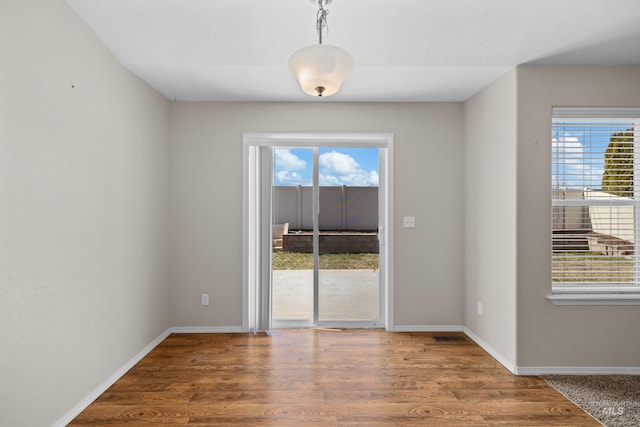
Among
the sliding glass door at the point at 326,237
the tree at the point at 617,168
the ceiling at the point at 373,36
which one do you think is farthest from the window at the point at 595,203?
the sliding glass door at the point at 326,237

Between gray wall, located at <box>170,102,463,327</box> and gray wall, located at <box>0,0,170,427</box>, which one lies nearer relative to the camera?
gray wall, located at <box>0,0,170,427</box>

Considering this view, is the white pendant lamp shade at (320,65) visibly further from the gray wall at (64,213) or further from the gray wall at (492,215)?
the gray wall at (492,215)

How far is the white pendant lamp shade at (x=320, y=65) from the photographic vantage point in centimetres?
166

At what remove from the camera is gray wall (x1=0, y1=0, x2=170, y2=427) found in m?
1.80

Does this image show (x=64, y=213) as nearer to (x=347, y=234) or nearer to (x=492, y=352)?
(x=347, y=234)

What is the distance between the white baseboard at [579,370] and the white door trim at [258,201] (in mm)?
1320

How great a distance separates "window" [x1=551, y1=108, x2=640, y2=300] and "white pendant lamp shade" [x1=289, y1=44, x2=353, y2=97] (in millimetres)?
2164

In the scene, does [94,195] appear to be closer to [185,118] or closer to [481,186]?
[185,118]

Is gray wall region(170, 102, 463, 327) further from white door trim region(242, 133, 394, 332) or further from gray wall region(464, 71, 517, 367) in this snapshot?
gray wall region(464, 71, 517, 367)

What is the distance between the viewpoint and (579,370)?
9.34ft

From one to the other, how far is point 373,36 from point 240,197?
203 centimetres

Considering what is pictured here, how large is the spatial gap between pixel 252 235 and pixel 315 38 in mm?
2062

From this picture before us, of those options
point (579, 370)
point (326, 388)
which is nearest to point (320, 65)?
point (326, 388)

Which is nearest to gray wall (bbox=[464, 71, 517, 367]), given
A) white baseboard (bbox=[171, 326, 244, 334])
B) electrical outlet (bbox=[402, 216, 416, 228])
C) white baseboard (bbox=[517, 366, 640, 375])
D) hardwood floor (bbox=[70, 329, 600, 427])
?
white baseboard (bbox=[517, 366, 640, 375])
